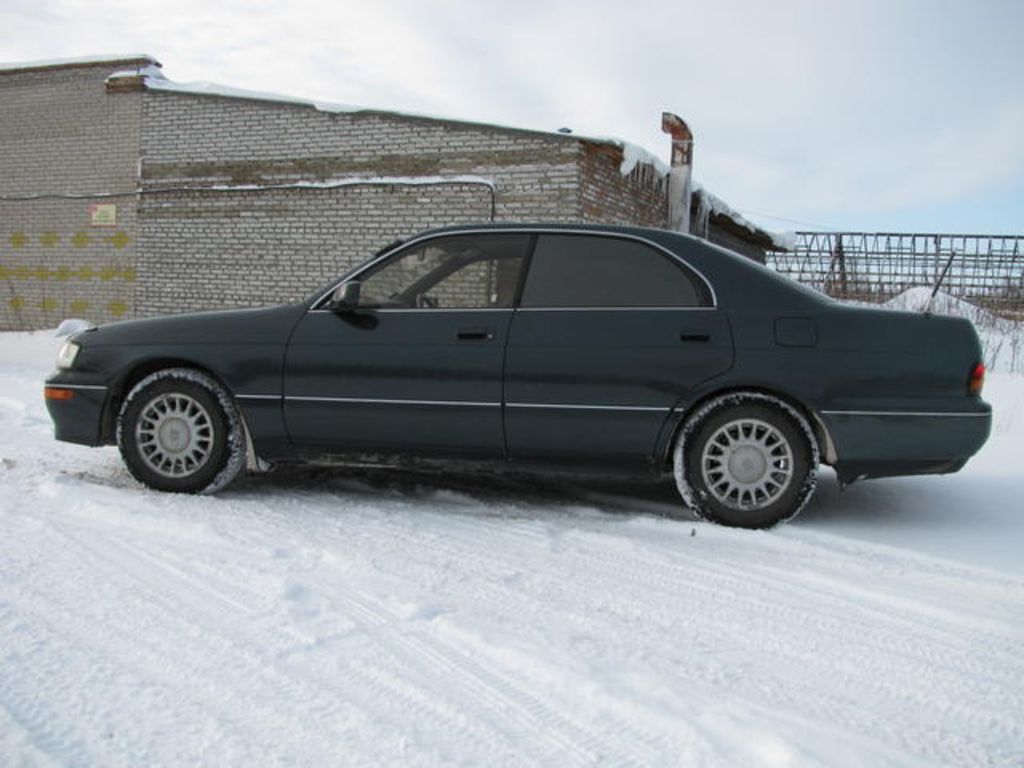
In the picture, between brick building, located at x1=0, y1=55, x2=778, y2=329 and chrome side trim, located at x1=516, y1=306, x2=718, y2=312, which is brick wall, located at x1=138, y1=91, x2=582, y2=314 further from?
chrome side trim, located at x1=516, y1=306, x2=718, y2=312

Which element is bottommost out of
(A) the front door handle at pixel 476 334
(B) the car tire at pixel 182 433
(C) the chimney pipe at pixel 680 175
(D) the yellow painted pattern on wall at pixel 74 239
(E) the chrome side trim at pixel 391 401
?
(B) the car tire at pixel 182 433

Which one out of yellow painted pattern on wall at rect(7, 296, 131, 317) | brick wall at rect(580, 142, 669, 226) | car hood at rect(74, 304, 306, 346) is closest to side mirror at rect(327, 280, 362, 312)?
car hood at rect(74, 304, 306, 346)

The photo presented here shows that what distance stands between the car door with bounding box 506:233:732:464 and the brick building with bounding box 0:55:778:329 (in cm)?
663

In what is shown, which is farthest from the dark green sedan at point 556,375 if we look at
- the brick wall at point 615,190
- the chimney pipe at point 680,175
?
the chimney pipe at point 680,175

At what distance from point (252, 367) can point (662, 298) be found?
2.07 m

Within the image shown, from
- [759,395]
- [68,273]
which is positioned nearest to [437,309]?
[759,395]

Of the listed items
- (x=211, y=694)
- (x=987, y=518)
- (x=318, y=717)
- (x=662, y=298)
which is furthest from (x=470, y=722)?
(x=987, y=518)

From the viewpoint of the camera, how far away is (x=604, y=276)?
4145 millimetres

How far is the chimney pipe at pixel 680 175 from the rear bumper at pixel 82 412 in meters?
10.4

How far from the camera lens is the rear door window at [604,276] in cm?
407

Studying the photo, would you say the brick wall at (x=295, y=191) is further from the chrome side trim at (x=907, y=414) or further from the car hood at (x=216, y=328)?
the chrome side trim at (x=907, y=414)

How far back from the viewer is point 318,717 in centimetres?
199

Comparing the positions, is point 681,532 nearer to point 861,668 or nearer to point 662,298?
point 662,298

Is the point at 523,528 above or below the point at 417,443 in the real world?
below
